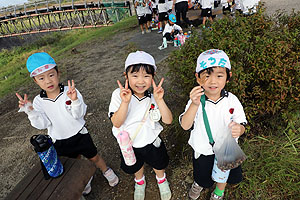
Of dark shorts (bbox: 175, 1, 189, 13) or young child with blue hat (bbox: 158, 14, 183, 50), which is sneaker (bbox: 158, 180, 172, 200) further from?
dark shorts (bbox: 175, 1, 189, 13)

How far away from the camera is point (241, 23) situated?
7.85 ft

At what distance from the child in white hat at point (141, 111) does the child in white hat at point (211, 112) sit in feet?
1.01

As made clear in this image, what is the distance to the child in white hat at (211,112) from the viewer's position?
168cm

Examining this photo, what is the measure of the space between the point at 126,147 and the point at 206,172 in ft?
2.89

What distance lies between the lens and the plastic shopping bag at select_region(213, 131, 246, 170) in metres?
1.73

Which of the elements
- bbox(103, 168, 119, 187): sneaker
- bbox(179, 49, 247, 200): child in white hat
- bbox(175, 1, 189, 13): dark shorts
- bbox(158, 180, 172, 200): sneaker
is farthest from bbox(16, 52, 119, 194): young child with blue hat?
bbox(175, 1, 189, 13): dark shorts

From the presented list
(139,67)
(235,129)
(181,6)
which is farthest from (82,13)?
(235,129)

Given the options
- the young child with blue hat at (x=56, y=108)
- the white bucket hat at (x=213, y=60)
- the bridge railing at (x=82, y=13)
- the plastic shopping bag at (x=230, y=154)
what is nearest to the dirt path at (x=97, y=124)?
the young child with blue hat at (x=56, y=108)

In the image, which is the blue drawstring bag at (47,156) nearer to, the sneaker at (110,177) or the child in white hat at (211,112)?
the sneaker at (110,177)

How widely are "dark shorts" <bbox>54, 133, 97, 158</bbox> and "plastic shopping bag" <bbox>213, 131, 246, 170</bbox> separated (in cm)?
163

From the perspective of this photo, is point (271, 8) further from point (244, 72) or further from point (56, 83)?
point (56, 83)

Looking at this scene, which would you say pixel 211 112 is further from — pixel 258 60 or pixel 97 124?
pixel 97 124

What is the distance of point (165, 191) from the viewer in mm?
2416

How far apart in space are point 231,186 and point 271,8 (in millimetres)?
7794
